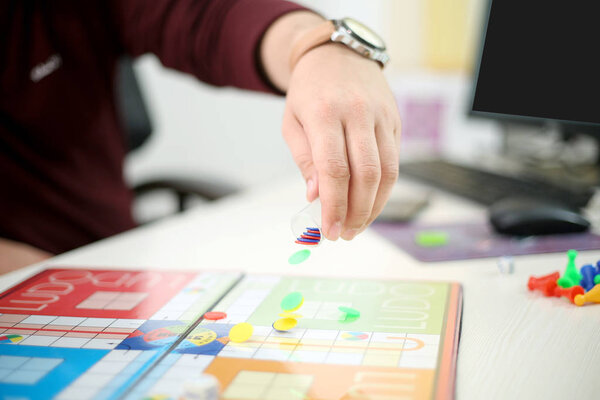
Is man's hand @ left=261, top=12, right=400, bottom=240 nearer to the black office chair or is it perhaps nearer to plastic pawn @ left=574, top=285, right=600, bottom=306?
plastic pawn @ left=574, top=285, right=600, bottom=306

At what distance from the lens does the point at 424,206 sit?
89 cm

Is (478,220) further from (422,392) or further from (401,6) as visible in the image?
(401,6)

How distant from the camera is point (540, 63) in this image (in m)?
0.78

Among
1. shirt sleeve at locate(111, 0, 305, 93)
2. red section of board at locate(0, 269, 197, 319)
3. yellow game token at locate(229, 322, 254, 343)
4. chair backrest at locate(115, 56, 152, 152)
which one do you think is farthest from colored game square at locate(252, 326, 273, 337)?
chair backrest at locate(115, 56, 152, 152)

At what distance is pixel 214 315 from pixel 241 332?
48mm

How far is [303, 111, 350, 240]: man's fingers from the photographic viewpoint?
1.54 ft

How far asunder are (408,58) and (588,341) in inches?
67.6

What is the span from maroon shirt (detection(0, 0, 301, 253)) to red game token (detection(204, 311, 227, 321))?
14.0 inches

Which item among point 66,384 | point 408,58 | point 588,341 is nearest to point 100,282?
point 66,384

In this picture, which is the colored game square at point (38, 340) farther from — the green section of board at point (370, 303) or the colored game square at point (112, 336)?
the green section of board at point (370, 303)

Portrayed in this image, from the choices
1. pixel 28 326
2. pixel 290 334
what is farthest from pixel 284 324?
pixel 28 326

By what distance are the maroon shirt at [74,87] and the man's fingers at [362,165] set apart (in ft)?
1.02

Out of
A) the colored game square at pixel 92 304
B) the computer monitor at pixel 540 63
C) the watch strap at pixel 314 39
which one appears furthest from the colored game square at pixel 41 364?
the computer monitor at pixel 540 63

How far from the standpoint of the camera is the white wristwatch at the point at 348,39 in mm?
559
